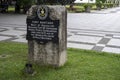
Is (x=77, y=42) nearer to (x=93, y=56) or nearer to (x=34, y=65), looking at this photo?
(x=93, y=56)

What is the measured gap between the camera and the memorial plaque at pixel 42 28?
548 cm

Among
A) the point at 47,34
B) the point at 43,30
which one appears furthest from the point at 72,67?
the point at 43,30

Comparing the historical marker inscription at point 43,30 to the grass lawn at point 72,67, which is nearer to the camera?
the grass lawn at point 72,67

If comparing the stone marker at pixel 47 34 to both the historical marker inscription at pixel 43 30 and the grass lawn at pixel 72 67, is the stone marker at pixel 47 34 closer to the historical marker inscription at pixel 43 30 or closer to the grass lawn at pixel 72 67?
the historical marker inscription at pixel 43 30

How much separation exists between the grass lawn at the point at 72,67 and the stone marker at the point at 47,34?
0.80 ft

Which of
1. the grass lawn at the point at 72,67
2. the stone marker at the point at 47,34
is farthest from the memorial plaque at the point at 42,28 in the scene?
the grass lawn at the point at 72,67

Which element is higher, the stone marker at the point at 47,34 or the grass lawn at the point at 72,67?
the stone marker at the point at 47,34

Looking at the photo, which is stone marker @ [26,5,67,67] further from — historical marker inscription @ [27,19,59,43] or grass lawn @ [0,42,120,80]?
grass lawn @ [0,42,120,80]

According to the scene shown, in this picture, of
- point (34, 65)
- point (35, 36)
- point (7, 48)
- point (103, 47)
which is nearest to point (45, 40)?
point (35, 36)

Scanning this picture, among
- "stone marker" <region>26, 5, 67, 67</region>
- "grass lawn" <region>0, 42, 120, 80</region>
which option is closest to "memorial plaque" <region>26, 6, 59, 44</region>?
"stone marker" <region>26, 5, 67, 67</region>

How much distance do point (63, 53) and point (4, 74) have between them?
1.48 meters

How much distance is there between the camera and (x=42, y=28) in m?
5.58

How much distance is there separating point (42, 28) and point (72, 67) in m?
1.17

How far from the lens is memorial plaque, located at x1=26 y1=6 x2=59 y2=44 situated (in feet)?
18.0
